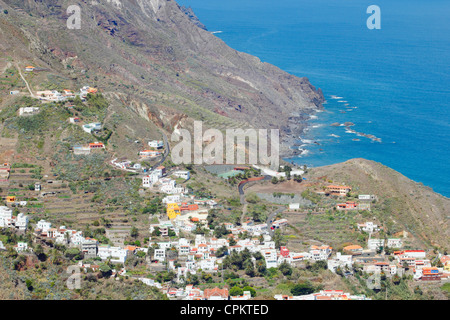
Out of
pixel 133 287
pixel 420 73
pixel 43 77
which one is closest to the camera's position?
pixel 133 287

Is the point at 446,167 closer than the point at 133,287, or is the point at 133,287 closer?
the point at 133,287

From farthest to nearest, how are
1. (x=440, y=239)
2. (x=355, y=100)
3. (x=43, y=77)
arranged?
(x=355, y=100) < (x=43, y=77) < (x=440, y=239)

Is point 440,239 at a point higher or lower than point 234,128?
lower

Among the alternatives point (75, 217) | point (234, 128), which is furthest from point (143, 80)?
point (75, 217)

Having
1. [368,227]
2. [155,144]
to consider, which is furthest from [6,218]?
→ [368,227]

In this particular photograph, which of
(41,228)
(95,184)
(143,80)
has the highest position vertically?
(143,80)

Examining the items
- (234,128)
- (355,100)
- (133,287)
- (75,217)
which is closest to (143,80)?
(234,128)

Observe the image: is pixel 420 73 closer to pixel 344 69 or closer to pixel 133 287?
pixel 344 69
